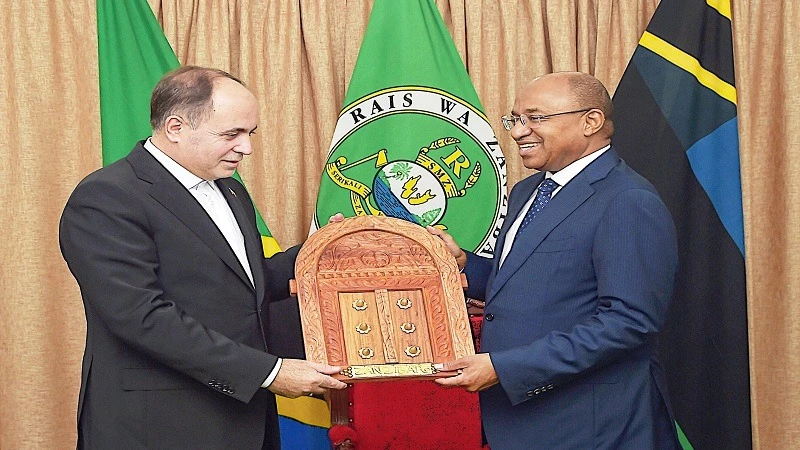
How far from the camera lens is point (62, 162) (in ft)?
13.6

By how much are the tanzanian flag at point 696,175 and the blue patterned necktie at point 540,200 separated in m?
1.00

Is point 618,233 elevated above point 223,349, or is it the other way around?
point 618,233

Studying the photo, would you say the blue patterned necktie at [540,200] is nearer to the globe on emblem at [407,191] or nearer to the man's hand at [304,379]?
the man's hand at [304,379]

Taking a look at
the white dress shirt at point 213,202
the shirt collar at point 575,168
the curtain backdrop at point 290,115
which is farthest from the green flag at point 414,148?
the white dress shirt at point 213,202

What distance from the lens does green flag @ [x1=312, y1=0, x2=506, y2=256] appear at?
409 cm

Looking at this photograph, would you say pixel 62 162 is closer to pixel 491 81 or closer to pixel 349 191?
pixel 349 191

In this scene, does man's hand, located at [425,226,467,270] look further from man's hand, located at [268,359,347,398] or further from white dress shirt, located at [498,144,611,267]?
man's hand, located at [268,359,347,398]

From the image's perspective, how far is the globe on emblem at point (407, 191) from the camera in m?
4.09

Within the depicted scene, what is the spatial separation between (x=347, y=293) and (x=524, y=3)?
6.16 ft

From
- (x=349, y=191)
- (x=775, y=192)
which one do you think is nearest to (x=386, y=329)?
(x=349, y=191)

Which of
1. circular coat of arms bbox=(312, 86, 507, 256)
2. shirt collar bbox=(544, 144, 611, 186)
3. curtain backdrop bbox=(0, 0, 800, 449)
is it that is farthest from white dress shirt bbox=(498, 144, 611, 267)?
curtain backdrop bbox=(0, 0, 800, 449)

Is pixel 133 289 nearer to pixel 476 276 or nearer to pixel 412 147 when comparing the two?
pixel 476 276

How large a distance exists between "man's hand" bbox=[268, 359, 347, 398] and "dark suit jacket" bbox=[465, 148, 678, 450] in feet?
1.53

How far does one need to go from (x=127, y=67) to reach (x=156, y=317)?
172 cm
